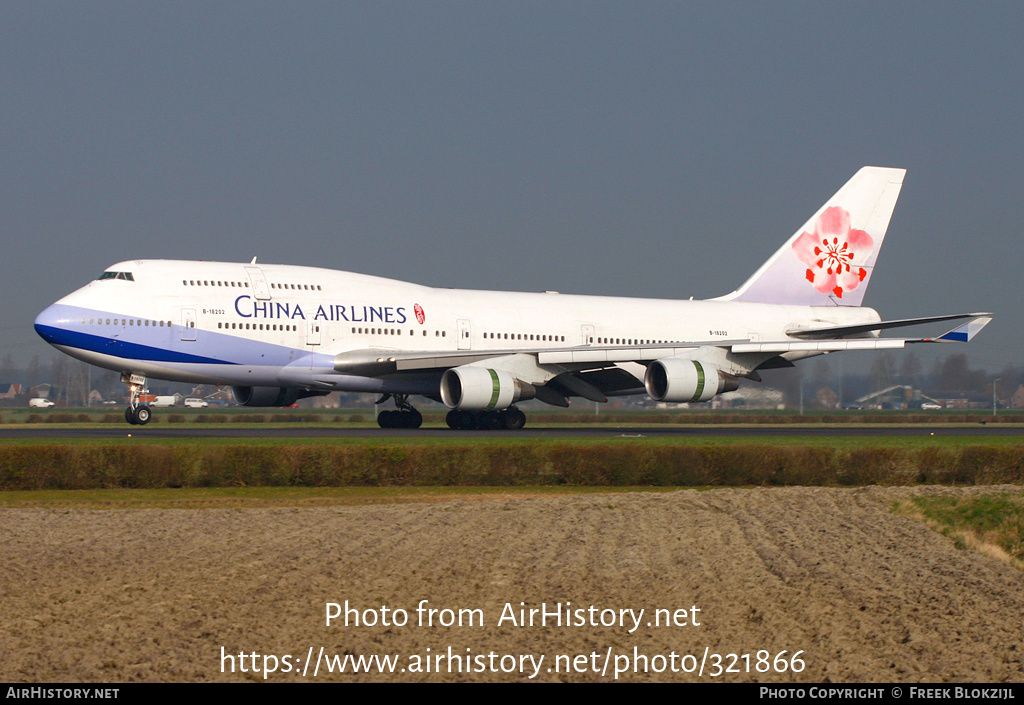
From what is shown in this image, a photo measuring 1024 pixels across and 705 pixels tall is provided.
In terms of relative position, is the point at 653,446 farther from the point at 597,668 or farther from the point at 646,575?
the point at 597,668

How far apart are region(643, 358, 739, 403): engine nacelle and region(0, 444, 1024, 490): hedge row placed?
12.2 meters

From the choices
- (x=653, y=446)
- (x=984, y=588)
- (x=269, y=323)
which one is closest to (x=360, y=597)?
(x=984, y=588)

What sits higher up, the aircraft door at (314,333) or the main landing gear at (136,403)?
the aircraft door at (314,333)

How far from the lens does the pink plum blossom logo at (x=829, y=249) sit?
135 ft

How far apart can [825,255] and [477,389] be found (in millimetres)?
17548

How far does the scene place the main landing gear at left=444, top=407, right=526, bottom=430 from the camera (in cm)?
3241

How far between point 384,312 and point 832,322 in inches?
683

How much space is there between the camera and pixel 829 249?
4125 cm

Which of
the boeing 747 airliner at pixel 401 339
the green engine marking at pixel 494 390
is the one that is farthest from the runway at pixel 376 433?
the boeing 747 airliner at pixel 401 339

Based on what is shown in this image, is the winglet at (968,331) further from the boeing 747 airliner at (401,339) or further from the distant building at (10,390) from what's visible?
the distant building at (10,390)

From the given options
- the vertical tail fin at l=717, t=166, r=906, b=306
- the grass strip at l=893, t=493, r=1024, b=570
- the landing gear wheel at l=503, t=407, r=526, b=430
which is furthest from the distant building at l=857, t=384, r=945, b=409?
the grass strip at l=893, t=493, r=1024, b=570

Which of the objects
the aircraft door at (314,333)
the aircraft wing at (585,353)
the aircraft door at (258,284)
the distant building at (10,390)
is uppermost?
the aircraft door at (258,284)

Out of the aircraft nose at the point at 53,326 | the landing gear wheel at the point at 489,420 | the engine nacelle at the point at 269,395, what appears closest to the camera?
the aircraft nose at the point at 53,326

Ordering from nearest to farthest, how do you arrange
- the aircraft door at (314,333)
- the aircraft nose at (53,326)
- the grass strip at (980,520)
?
the grass strip at (980,520) → the aircraft nose at (53,326) → the aircraft door at (314,333)
